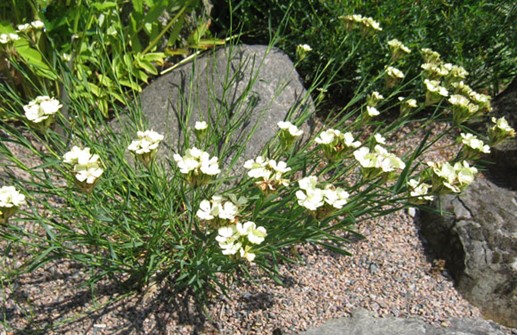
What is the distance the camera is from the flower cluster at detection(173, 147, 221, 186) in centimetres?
143

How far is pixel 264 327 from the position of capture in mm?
1993

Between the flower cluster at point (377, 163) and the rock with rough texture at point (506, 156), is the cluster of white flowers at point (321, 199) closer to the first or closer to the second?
the flower cluster at point (377, 163)

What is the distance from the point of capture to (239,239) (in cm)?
149

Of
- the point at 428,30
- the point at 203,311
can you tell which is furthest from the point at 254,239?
the point at 428,30

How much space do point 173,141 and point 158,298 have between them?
91 centimetres

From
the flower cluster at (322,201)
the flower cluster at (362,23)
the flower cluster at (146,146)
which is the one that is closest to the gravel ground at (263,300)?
the flower cluster at (146,146)

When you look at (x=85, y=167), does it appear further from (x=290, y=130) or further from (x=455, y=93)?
(x=455, y=93)

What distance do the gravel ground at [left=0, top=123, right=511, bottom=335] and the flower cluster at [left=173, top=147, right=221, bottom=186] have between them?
0.65 meters

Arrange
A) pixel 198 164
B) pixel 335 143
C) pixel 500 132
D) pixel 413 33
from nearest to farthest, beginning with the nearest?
pixel 198 164
pixel 335 143
pixel 500 132
pixel 413 33

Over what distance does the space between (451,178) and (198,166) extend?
0.75 m

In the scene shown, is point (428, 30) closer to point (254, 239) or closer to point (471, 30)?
point (471, 30)

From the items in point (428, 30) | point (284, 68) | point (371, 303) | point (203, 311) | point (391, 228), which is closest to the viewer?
point (203, 311)

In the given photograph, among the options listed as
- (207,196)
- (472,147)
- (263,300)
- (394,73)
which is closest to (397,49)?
(394,73)

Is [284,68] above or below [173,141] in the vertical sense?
above
